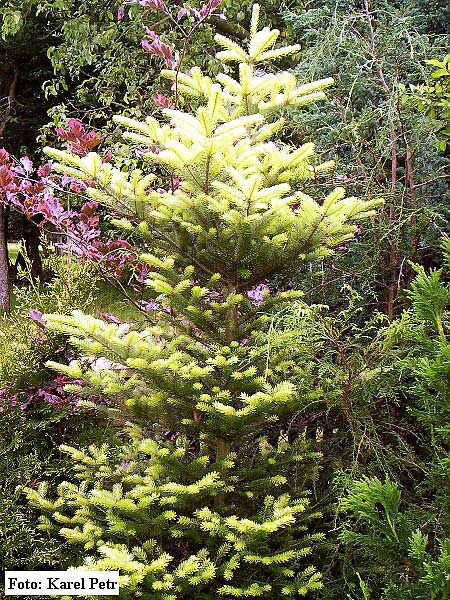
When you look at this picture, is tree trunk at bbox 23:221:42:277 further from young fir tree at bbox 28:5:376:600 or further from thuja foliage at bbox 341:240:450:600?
thuja foliage at bbox 341:240:450:600

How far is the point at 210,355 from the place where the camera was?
237cm

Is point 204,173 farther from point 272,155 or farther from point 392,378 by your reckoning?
point 392,378

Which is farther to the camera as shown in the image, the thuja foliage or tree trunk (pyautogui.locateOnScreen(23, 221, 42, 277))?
tree trunk (pyautogui.locateOnScreen(23, 221, 42, 277))

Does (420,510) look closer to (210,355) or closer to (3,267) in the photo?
(210,355)

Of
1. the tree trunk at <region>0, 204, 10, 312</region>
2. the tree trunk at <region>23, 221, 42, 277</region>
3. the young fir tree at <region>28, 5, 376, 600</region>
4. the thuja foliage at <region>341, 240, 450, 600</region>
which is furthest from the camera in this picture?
the tree trunk at <region>23, 221, 42, 277</region>

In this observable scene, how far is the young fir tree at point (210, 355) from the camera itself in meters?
2.10

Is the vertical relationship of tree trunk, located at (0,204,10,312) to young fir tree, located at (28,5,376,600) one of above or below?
below

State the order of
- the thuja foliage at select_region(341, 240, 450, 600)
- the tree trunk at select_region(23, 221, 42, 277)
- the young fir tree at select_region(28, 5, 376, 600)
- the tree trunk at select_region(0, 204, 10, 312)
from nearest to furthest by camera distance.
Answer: the thuja foliage at select_region(341, 240, 450, 600)
the young fir tree at select_region(28, 5, 376, 600)
the tree trunk at select_region(0, 204, 10, 312)
the tree trunk at select_region(23, 221, 42, 277)

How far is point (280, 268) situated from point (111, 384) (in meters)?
0.78

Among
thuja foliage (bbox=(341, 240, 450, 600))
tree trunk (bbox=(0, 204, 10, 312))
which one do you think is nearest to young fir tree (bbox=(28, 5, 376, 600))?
thuja foliage (bbox=(341, 240, 450, 600))

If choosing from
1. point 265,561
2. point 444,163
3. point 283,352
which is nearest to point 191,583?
point 265,561

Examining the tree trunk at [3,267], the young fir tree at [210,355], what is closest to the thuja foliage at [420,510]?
the young fir tree at [210,355]

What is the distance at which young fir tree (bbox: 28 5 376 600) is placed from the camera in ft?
6.89

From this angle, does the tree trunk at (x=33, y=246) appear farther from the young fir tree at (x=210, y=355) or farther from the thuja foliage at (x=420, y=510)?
the thuja foliage at (x=420, y=510)
